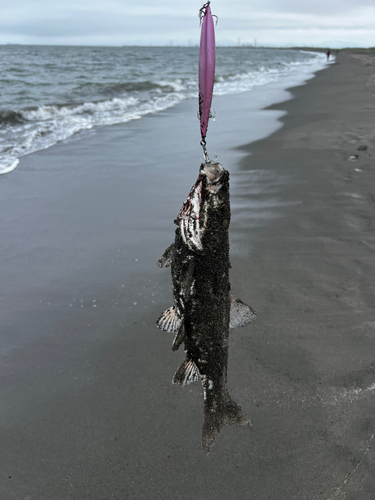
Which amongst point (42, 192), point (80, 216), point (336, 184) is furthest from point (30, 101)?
point (336, 184)

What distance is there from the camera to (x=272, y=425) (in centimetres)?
352

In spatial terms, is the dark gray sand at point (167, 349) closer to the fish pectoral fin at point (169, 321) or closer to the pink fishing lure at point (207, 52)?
the fish pectoral fin at point (169, 321)

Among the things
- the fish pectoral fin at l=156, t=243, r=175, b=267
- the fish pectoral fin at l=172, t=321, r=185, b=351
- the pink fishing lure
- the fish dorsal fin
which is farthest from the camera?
the fish dorsal fin

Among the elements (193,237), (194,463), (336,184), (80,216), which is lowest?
(194,463)

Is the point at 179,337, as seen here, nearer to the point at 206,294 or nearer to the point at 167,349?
the point at 206,294

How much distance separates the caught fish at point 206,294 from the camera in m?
2.33

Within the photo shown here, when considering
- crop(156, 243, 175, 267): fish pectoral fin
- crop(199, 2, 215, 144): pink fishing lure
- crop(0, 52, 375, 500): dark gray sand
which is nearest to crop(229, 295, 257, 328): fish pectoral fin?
crop(156, 243, 175, 267): fish pectoral fin

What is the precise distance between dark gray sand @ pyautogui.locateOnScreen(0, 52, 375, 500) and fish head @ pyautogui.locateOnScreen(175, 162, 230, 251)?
6.75ft

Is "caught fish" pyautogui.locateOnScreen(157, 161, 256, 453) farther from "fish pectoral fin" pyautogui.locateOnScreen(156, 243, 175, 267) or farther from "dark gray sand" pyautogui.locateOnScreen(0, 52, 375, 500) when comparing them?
"dark gray sand" pyautogui.locateOnScreen(0, 52, 375, 500)

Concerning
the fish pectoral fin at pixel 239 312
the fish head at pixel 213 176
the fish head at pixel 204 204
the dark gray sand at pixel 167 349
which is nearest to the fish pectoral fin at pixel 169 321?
the fish pectoral fin at pixel 239 312

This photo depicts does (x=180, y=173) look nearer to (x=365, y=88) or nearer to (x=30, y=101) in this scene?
(x=30, y=101)

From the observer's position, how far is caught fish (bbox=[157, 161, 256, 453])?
2.33 metres

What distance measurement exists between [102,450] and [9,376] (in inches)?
54.7

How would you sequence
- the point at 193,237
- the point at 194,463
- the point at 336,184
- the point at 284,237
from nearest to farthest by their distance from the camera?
the point at 193,237
the point at 194,463
the point at 284,237
the point at 336,184
